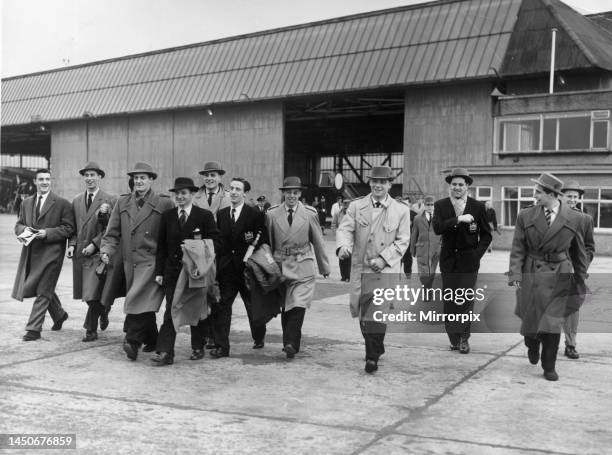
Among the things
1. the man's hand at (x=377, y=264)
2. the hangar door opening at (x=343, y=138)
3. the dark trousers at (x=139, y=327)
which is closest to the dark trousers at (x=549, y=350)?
the man's hand at (x=377, y=264)

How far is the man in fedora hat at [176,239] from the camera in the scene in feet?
22.4

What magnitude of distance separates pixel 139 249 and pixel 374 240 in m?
2.26

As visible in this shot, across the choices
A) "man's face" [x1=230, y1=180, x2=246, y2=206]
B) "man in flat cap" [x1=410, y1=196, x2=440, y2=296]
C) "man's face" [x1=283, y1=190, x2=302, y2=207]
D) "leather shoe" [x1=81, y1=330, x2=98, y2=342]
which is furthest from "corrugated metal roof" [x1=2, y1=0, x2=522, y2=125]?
"leather shoe" [x1=81, y1=330, x2=98, y2=342]

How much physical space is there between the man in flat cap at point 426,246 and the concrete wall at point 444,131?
1926 cm

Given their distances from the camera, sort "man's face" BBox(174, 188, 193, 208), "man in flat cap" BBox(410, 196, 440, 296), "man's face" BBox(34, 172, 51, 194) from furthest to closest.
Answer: "man in flat cap" BBox(410, 196, 440, 296) < "man's face" BBox(34, 172, 51, 194) < "man's face" BBox(174, 188, 193, 208)

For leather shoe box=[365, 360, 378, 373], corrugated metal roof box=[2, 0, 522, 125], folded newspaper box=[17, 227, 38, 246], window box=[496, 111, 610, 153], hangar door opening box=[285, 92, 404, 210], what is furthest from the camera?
hangar door opening box=[285, 92, 404, 210]

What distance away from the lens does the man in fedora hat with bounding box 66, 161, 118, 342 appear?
784cm

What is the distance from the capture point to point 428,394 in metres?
5.70

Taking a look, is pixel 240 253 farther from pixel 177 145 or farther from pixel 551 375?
pixel 177 145

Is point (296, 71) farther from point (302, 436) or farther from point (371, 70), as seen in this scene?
point (302, 436)

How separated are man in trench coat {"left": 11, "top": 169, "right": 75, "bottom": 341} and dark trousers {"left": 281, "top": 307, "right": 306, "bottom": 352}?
2702 millimetres

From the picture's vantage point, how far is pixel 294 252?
24.2 feet

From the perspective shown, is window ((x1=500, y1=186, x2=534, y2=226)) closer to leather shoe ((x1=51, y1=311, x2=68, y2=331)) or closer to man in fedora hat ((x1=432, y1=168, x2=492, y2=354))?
man in fedora hat ((x1=432, y1=168, x2=492, y2=354))

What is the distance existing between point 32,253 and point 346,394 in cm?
422
